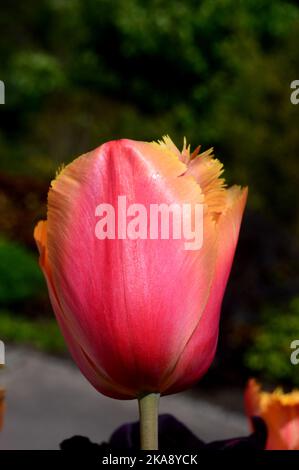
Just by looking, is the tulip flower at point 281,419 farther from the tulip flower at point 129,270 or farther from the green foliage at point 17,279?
the green foliage at point 17,279

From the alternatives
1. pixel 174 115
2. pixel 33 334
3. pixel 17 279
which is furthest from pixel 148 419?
pixel 174 115

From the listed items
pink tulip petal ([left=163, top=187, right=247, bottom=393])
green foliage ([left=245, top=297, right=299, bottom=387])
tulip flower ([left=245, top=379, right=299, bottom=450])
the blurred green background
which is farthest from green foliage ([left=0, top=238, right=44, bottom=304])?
pink tulip petal ([left=163, top=187, right=247, bottom=393])

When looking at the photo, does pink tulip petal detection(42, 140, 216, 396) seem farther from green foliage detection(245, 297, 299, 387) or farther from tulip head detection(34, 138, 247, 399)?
green foliage detection(245, 297, 299, 387)

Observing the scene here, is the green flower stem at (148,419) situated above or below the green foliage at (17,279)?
below

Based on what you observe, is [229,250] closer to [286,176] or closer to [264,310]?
[264,310]

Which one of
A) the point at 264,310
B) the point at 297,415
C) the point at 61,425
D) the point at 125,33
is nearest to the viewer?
the point at 297,415

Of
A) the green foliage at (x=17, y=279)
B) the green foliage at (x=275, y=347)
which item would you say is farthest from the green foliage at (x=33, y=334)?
the green foliage at (x=275, y=347)
